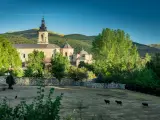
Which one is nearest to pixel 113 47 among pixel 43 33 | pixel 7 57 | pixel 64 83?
pixel 64 83

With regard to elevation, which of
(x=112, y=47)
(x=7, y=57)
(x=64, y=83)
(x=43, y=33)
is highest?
(x=43, y=33)

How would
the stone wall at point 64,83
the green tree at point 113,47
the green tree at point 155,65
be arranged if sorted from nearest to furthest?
the green tree at point 155,65
the stone wall at point 64,83
the green tree at point 113,47

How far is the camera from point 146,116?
2627cm

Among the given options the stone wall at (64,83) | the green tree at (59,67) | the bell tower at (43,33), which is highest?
the bell tower at (43,33)

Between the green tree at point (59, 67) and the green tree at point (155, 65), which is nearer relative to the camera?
the green tree at point (155, 65)

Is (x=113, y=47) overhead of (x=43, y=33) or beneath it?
beneath

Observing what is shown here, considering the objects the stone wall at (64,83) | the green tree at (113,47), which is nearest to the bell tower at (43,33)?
the green tree at (113,47)

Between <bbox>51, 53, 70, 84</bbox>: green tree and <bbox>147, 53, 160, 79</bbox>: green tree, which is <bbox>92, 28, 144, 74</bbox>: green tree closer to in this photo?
<bbox>51, 53, 70, 84</bbox>: green tree

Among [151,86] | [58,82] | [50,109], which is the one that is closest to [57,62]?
[58,82]

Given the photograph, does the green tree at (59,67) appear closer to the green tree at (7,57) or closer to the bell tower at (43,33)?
the green tree at (7,57)

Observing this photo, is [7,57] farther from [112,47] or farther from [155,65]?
[155,65]

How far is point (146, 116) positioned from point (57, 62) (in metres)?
47.0

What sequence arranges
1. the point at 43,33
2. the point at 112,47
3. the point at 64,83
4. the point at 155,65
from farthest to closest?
1. the point at 43,33
2. the point at 112,47
3. the point at 64,83
4. the point at 155,65

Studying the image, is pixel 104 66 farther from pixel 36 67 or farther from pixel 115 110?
pixel 115 110
